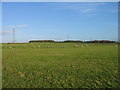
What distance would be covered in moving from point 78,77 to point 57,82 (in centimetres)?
112

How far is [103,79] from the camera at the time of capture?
18.4 ft

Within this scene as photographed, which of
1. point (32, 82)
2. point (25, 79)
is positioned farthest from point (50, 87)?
point (25, 79)

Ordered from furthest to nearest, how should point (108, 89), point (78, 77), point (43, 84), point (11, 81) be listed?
point (78, 77) → point (11, 81) → point (43, 84) → point (108, 89)

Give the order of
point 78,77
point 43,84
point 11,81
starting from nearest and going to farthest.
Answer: point 43,84
point 11,81
point 78,77

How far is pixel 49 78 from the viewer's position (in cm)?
565

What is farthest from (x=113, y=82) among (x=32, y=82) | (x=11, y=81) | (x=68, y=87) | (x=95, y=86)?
(x=11, y=81)

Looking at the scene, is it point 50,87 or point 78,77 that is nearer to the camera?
point 50,87

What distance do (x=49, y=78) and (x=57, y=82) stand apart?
23.5 inches

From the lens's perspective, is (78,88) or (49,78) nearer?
(78,88)

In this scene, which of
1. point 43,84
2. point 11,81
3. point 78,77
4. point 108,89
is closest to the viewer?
point 108,89

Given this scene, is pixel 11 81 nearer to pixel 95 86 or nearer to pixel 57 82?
pixel 57 82

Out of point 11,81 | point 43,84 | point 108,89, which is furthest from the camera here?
point 11,81

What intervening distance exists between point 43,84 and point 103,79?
2525 millimetres

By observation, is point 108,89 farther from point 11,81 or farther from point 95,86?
point 11,81
